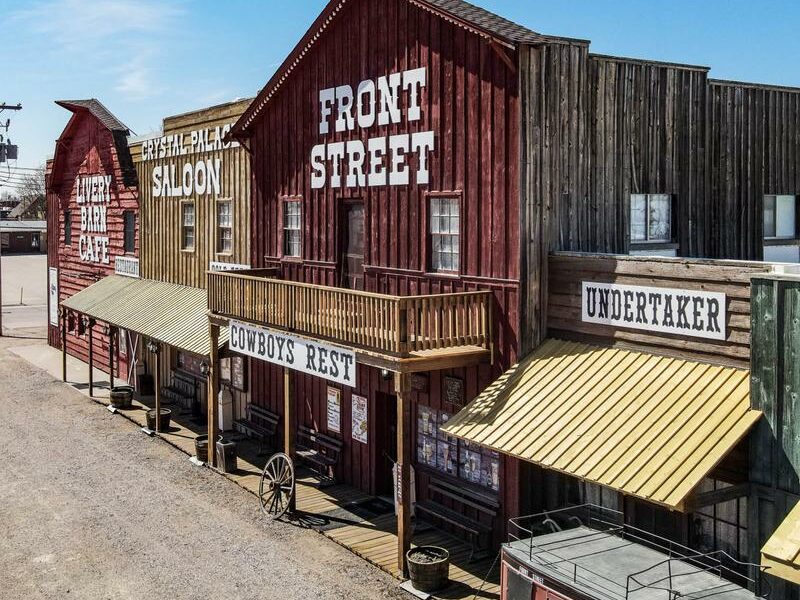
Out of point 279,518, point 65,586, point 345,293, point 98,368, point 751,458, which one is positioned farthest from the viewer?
point 98,368

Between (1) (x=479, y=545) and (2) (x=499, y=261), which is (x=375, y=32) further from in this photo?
(1) (x=479, y=545)

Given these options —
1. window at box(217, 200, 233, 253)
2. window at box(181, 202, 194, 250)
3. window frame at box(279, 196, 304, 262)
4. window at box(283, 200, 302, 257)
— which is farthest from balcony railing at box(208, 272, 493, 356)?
window at box(181, 202, 194, 250)

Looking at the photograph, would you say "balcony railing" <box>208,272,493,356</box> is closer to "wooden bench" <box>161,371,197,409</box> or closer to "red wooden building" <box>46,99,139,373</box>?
"wooden bench" <box>161,371,197,409</box>

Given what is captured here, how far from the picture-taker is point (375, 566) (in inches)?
587

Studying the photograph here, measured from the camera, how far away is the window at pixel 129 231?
31123 millimetres

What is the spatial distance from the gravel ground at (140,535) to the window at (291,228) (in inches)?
224

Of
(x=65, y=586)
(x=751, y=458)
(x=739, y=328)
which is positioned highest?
(x=739, y=328)

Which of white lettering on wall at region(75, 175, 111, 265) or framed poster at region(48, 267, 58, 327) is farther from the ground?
white lettering on wall at region(75, 175, 111, 265)

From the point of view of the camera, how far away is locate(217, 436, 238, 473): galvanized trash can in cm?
2023

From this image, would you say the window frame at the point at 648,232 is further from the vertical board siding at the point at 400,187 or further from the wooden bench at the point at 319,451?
the wooden bench at the point at 319,451

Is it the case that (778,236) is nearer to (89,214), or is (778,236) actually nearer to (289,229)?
(289,229)

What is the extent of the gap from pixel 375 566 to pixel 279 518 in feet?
10.3

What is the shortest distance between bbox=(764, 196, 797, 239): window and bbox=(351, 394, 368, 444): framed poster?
31.7 ft

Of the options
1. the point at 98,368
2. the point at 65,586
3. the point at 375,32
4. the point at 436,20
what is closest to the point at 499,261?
the point at 436,20
